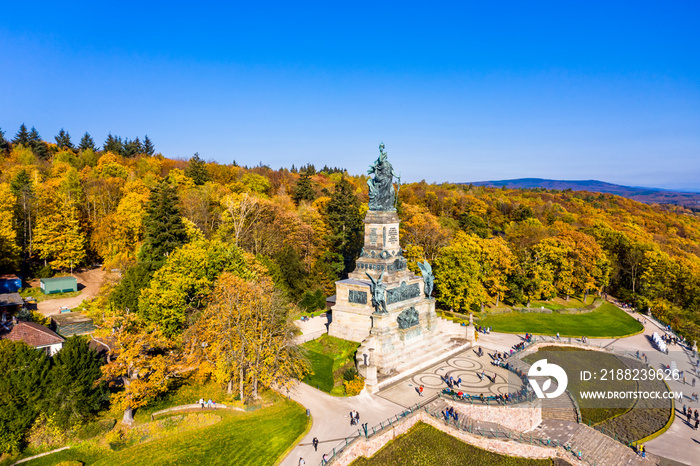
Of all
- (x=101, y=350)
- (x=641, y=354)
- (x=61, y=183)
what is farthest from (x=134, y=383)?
(x=61, y=183)

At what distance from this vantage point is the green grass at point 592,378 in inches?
1047

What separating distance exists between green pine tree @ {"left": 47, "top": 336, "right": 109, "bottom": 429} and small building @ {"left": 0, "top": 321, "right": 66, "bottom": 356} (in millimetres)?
6703

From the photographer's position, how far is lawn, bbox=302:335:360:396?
26609 millimetres

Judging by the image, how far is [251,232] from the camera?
4681 cm

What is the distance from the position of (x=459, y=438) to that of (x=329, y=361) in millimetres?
10449

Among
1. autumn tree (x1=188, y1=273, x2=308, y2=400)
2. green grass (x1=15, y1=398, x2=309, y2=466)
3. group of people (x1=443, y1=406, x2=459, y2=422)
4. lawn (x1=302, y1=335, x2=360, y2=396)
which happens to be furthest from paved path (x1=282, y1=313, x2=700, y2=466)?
autumn tree (x1=188, y1=273, x2=308, y2=400)

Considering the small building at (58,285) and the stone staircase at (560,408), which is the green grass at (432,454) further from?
the small building at (58,285)

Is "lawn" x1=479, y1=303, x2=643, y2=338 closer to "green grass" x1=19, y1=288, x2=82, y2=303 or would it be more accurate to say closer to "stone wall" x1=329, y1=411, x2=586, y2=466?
"stone wall" x1=329, y1=411, x2=586, y2=466

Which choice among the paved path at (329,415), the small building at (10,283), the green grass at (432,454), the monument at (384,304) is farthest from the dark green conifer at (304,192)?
the green grass at (432,454)

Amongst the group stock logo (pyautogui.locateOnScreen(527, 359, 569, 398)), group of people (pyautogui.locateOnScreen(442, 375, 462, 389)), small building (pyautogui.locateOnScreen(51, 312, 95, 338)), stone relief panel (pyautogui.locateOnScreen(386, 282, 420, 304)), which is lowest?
stock logo (pyautogui.locateOnScreen(527, 359, 569, 398))

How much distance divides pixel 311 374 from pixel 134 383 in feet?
34.8

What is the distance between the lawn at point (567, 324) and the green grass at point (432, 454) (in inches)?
815

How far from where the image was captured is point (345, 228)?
5509 centimetres

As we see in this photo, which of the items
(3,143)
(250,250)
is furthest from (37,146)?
(250,250)
